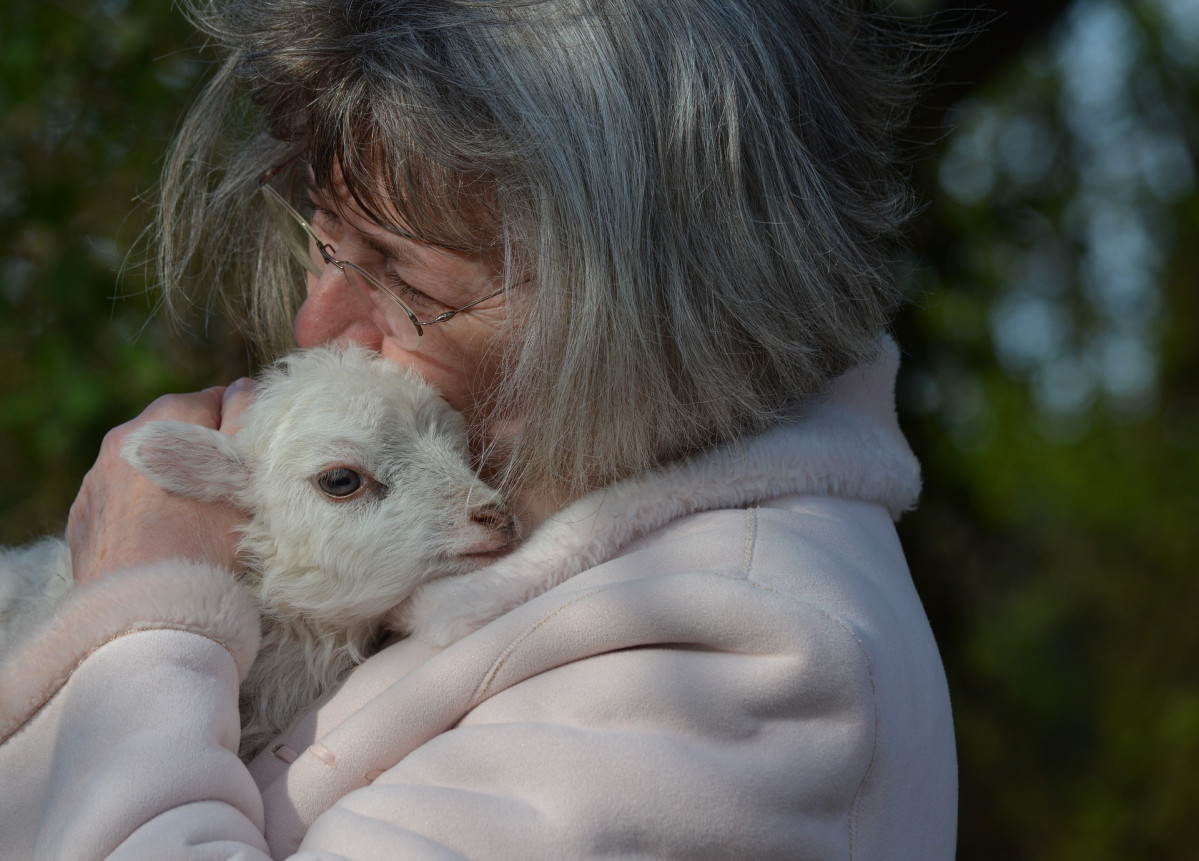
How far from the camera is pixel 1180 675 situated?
309 inches

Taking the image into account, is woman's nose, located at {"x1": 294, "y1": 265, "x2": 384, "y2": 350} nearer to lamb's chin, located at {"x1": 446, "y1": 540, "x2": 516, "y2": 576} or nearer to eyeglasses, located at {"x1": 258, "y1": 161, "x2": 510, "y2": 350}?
eyeglasses, located at {"x1": 258, "y1": 161, "x2": 510, "y2": 350}

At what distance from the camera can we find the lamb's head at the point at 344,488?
1871 mm

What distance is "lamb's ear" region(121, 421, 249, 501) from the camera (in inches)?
74.3

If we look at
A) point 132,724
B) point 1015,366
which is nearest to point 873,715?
point 132,724

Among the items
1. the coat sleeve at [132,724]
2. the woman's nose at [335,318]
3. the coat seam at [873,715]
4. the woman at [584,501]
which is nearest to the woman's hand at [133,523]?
the woman at [584,501]

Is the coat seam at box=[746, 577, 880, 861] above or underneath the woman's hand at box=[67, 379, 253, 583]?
underneath

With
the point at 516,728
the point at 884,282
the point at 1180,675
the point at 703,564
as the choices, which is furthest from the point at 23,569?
the point at 1180,675

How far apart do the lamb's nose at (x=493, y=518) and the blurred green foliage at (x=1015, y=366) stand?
1637mm

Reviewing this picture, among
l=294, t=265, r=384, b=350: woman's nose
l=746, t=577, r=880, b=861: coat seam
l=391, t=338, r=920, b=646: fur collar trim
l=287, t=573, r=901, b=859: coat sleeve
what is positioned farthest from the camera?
l=294, t=265, r=384, b=350: woman's nose

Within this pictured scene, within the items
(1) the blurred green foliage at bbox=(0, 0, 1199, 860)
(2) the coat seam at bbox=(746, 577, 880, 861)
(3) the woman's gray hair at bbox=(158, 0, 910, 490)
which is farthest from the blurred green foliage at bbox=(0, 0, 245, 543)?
(2) the coat seam at bbox=(746, 577, 880, 861)

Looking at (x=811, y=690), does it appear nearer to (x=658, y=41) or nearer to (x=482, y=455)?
(x=482, y=455)

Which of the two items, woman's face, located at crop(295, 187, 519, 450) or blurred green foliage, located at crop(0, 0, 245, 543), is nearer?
woman's face, located at crop(295, 187, 519, 450)

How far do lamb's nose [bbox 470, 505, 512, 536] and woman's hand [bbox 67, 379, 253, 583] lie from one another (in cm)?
47

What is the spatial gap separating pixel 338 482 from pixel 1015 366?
703 cm
